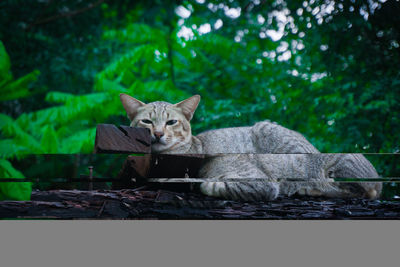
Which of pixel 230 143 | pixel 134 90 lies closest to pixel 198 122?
pixel 230 143

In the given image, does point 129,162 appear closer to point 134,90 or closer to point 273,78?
point 134,90

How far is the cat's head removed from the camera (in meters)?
2.55

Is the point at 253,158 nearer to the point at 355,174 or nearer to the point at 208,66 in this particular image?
the point at 355,174

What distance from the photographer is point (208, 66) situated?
2740 millimetres

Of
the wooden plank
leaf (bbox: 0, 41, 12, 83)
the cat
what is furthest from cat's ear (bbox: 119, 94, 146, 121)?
leaf (bbox: 0, 41, 12, 83)

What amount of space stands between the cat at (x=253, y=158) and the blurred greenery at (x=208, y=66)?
7cm

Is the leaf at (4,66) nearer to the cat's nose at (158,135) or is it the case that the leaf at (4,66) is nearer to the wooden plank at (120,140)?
the wooden plank at (120,140)

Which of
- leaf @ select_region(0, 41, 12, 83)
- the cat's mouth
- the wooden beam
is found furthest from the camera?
leaf @ select_region(0, 41, 12, 83)

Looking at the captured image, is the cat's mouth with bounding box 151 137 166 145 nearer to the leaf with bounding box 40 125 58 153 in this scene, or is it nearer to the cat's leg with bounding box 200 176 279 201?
the cat's leg with bounding box 200 176 279 201

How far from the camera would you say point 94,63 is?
9.43ft

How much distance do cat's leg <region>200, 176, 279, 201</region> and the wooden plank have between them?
42 centimetres

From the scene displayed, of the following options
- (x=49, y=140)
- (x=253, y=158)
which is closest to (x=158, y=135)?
(x=253, y=158)

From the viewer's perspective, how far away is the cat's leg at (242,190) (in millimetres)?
2348

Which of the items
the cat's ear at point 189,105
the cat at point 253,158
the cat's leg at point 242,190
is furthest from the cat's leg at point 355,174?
the cat's ear at point 189,105
